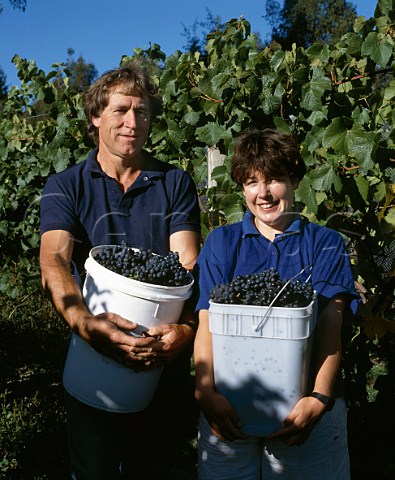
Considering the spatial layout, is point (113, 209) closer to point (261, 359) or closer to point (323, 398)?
point (261, 359)

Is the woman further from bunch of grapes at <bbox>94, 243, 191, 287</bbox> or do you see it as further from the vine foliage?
the vine foliage

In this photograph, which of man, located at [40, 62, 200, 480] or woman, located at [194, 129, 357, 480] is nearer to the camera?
woman, located at [194, 129, 357, 480]

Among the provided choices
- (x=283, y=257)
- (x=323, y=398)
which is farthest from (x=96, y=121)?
(x=323, y=398)

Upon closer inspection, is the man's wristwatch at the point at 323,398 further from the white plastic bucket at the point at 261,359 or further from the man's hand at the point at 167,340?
the man's hand at the point at 167,340

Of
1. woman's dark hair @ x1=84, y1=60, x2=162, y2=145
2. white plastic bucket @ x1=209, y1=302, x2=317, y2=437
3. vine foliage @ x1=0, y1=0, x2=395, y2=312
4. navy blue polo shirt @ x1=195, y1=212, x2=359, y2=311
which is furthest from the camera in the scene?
vine foliage @ x1=0, y1=0, x2=395, y2=312

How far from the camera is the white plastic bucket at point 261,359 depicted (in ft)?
5.39

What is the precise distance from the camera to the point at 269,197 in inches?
71.3

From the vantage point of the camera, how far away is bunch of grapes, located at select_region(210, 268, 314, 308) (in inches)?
64.9

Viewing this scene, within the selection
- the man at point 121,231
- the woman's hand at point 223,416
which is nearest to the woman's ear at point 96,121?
the man at point 121,231

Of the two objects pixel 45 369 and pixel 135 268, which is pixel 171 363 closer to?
pixel 135 268

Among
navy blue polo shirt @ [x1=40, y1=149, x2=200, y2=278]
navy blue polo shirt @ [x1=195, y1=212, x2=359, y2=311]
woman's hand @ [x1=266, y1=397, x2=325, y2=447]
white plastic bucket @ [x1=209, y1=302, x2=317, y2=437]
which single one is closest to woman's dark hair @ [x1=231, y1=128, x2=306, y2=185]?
navy blue polo shirt @ [x1=195, y1=212, x2=359, y2=311]

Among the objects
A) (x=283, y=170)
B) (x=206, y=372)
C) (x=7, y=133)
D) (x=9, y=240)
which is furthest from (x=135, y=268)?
(x=9, y=240)

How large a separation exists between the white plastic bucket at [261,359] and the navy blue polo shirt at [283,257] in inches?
5.1

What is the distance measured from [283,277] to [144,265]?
404 mm
